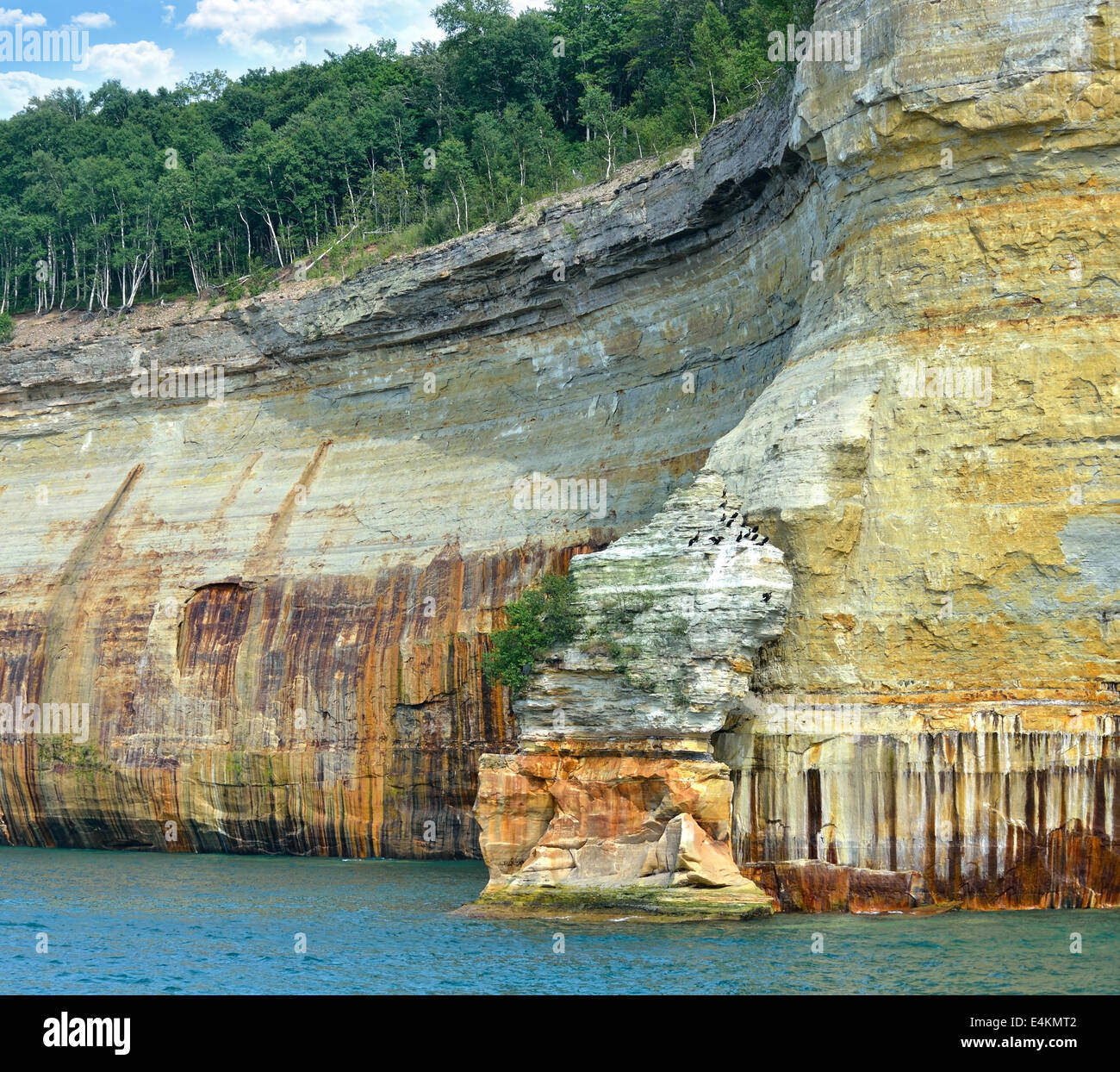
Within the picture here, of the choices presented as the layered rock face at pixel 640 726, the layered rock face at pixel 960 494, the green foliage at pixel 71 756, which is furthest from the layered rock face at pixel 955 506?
the green foliage at pixel 71 756

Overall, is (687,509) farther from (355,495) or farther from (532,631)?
(355,495)

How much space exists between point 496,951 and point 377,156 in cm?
4019

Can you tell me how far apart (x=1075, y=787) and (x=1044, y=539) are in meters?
3.65

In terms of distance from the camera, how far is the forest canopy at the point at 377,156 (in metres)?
45.3

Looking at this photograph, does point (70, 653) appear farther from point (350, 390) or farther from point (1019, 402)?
point (1019, 402)

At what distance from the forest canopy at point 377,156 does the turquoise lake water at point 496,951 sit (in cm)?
2292

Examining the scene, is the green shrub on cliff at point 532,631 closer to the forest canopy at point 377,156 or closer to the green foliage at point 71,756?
the green foliage at point 71,756

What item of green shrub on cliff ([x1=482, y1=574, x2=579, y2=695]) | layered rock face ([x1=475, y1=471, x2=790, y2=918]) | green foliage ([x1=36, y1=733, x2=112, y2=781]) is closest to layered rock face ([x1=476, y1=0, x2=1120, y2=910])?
layered rock face ([x1=475, y1=471, x2=790, y2=918])

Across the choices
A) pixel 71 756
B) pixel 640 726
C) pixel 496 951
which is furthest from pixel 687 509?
pixel 71 756

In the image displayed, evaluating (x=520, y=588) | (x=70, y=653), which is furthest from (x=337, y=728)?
(x=70, y=653)

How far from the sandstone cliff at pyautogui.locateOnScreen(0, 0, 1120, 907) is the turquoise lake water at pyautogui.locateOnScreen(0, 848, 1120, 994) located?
175cm

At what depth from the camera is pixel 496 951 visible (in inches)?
766

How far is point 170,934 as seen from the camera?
22734mm

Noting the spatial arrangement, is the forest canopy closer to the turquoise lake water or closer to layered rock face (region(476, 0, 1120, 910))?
layered rock face (region(476, 0, 1120, 910))
